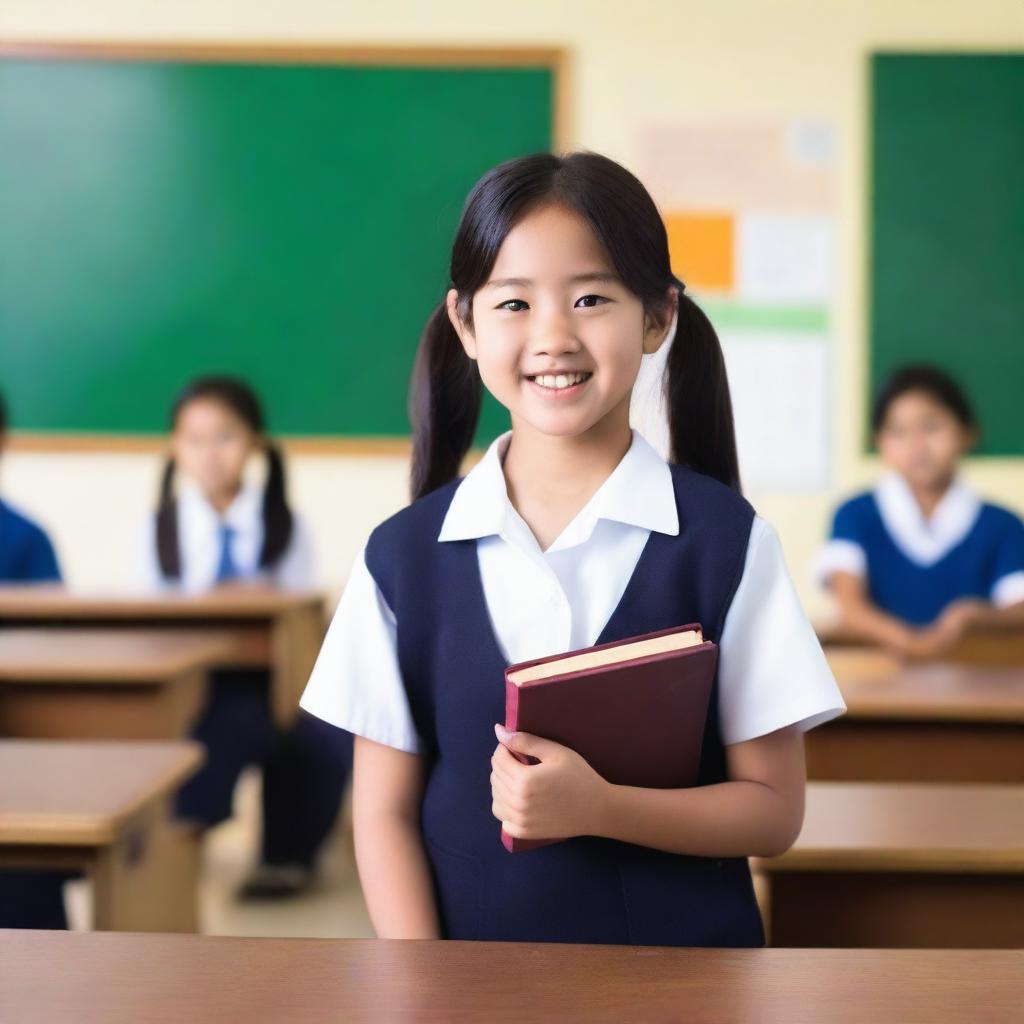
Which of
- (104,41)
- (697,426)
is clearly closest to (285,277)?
(104,41)

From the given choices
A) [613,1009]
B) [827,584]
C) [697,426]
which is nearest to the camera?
[613,1009]

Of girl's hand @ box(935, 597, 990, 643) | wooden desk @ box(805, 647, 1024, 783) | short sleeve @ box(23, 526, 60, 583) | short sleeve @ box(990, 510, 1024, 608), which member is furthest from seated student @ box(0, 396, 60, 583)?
short sleeve @ box(990, 510, 1024, 608)

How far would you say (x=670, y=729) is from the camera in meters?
0.91

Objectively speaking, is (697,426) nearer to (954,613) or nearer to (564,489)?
(564,489)

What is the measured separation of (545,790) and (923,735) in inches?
53.2

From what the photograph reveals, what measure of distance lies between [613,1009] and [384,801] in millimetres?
381

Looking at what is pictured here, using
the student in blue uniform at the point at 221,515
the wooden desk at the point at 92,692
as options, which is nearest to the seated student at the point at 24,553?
the student in blue uniform at the point at 221,515

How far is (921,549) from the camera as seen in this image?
3262mm

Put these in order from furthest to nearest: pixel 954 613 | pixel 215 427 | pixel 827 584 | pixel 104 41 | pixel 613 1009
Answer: pixel 104 41 < pixel 215 427 < pixel 827 584 < pixel 954 613 < pixel 613 1009

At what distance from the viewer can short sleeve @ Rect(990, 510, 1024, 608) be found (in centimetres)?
311

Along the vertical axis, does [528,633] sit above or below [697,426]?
below

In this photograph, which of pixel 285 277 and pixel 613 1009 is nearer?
pixel 613 1009

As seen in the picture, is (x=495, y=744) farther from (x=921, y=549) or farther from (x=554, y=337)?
(x=921, y=549)

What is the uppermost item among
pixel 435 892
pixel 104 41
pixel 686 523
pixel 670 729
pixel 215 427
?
pixel 104 41
